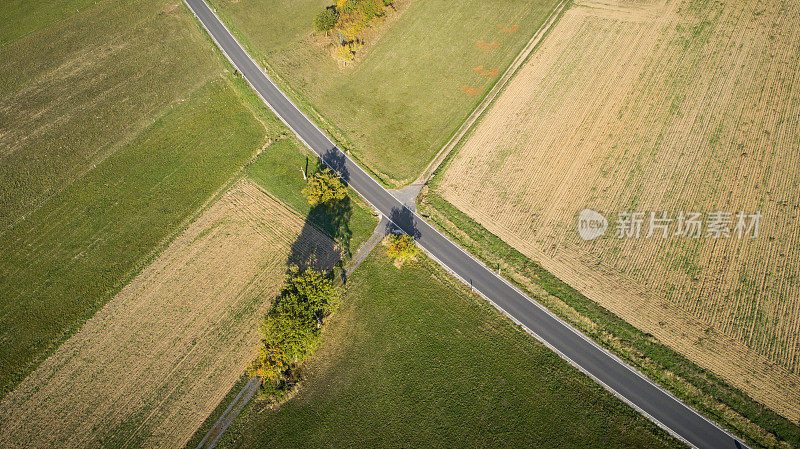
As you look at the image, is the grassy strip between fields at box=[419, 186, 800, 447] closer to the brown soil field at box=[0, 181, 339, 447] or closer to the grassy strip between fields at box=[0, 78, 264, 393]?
the brown soil field at box=[0, 181, 339, 447]

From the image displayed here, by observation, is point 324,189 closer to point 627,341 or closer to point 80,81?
point 627,341

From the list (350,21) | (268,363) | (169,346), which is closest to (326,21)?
(350,21)

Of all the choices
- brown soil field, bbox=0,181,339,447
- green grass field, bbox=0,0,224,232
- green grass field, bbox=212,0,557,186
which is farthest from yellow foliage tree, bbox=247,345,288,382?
Answer: green grass field, bbox=0,0,224,232

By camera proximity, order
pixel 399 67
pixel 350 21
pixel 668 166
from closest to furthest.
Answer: pixel 668 166 < pixel 399 67 < pixel 350 21

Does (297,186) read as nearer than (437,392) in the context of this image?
No

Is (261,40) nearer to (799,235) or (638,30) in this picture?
(638,30)

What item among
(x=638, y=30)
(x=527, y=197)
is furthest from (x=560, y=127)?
(x=638, y=30)
